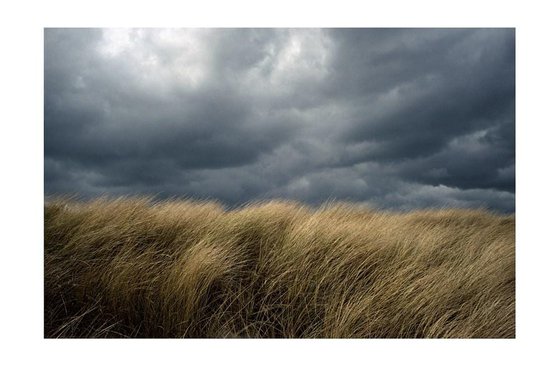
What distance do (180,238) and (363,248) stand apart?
129 cm

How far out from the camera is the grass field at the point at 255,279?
210cm

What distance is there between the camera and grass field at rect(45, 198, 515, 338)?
6.88ft

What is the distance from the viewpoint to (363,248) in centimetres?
271

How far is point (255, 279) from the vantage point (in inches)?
92.7

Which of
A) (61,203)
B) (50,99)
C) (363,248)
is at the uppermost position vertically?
(50,99)

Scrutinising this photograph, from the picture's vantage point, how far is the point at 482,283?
8.30 ft
